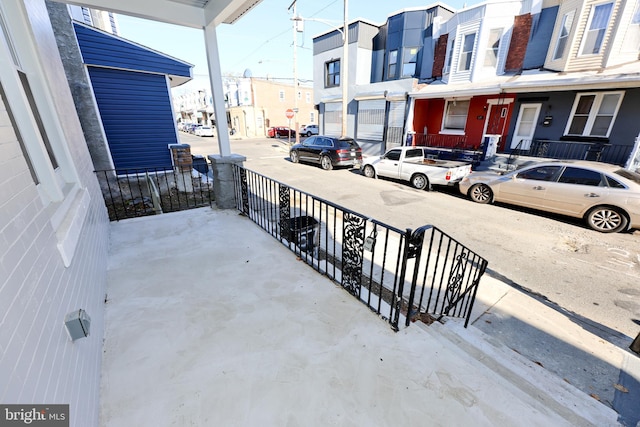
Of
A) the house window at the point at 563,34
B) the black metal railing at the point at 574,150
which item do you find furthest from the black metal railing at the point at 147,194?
the house window at the point at 563,34

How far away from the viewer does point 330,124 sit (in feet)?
58.0

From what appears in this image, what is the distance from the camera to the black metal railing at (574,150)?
9414 mm

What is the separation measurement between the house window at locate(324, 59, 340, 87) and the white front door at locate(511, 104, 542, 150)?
10.2m

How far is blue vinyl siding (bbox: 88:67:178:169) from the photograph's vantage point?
7609 millimetres

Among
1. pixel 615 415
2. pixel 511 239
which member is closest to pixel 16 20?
pixel 615 415

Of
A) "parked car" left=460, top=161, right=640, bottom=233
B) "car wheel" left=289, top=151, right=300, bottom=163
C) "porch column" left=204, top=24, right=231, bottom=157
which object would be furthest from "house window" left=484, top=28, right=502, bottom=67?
"porch column" left=204, top=24, right=231, bottom=157

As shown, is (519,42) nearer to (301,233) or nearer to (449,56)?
(449,56)

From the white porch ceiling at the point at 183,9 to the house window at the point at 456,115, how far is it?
12583 millimetres

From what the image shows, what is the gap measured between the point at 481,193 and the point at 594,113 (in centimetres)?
670

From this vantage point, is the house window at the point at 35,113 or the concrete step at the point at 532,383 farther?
the house window at the point at 35,113

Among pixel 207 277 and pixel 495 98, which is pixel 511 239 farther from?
pixel 495 98

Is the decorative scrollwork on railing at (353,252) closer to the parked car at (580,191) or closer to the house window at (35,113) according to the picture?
the house window at (35,113)

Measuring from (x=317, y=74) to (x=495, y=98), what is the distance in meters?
10.9

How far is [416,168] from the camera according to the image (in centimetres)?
933
